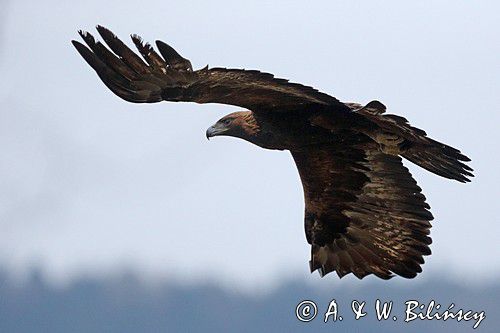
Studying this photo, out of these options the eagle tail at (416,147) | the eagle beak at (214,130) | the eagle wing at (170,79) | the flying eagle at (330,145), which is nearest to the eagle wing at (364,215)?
the flying eagle at (330,145)

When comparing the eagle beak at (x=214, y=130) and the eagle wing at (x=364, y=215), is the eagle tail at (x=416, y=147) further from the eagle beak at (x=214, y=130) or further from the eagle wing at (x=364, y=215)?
the eagle beak at (x=214, y=130)

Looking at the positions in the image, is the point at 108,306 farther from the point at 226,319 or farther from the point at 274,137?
the point at 274,137

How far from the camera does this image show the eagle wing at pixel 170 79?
10.1 metres

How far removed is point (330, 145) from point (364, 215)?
3.47ft

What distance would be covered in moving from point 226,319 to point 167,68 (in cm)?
5378

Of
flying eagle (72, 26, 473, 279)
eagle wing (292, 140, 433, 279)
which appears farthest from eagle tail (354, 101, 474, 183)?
eagle wing (292, 140, 433, 279)

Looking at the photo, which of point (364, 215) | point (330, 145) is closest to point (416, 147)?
point (330, 145)

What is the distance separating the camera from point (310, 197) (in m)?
11.9

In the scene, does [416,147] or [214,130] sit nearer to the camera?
[416,147]

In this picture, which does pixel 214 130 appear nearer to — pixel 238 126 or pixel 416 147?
pixel 238 126

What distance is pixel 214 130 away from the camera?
11727 mm

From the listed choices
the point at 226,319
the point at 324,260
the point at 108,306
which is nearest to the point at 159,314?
the point at 108,306

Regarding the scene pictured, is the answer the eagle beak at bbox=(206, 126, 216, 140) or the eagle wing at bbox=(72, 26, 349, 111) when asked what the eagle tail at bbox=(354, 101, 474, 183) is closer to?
the eagle wing at bbox=(72, 26, 349, 111)

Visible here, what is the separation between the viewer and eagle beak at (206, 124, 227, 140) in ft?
38.2
